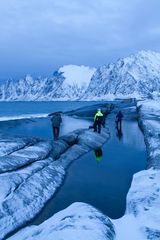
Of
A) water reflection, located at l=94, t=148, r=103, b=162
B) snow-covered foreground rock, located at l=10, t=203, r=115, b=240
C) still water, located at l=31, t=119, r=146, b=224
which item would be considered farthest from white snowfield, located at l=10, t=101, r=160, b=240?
water reflection, located at l=94, t=148, r=103, b=162

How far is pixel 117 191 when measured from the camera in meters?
17.8

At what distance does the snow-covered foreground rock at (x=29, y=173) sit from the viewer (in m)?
14.1

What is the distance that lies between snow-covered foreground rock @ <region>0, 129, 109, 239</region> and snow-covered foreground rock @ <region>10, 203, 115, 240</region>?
1573 mm

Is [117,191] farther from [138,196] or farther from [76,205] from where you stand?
[76,205]

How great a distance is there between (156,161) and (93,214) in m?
9.85

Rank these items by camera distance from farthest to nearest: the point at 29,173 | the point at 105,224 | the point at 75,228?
the point at 29,173 → the point at 105,224 → the point at 75,228

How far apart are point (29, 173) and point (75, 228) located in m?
7.34

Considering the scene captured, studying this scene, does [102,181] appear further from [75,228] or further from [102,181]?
[75,228]

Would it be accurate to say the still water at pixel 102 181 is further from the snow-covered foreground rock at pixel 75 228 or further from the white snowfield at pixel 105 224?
the snow-covered foreground rock at pixel 75 228

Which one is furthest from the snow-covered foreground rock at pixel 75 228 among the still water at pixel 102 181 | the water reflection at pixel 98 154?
the water reflection at pixel 98 154

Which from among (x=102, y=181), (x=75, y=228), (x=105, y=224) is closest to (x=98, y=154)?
(x=102, y=181)

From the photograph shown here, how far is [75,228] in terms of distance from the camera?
36.8 ft

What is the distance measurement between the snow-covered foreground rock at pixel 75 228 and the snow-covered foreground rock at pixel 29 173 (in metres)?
1.57

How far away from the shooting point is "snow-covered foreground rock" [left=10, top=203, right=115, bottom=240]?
10727mm
